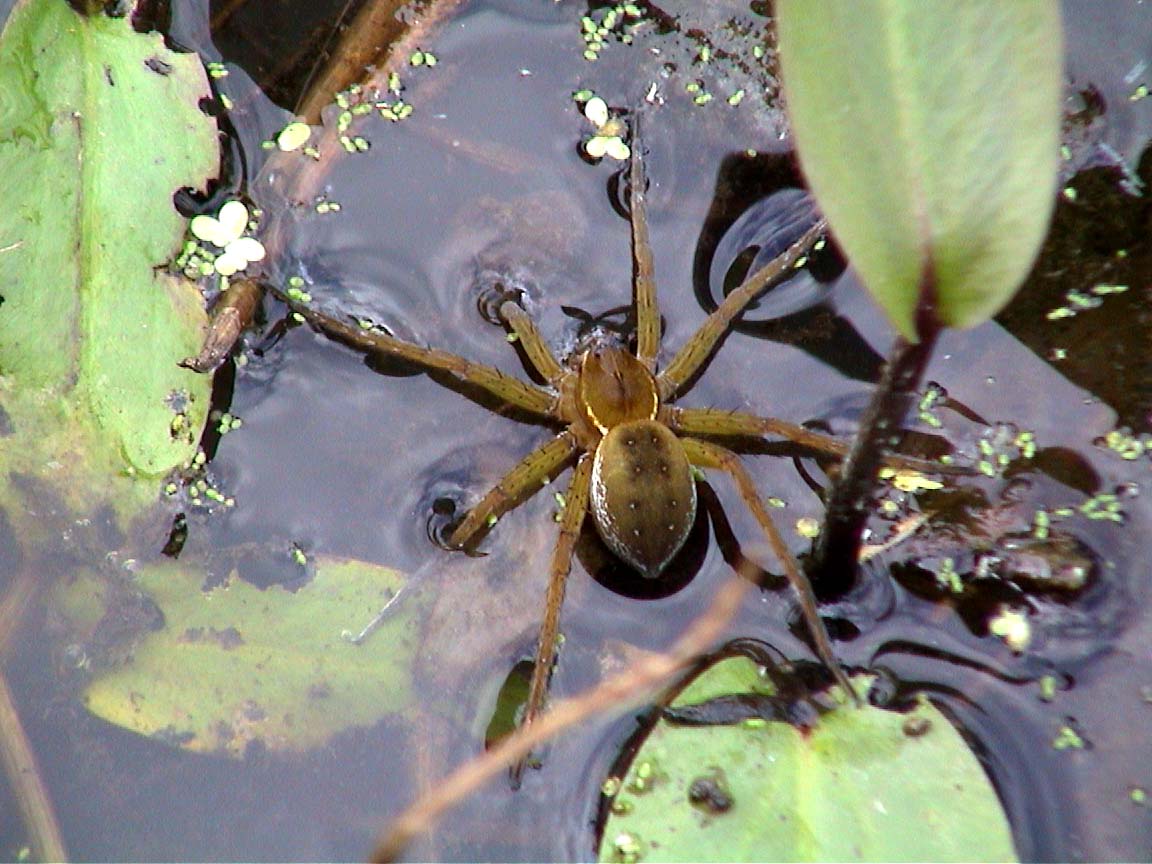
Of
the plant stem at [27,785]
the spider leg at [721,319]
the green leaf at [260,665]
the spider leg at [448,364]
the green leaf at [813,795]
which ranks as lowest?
the plant stem at [27,785]

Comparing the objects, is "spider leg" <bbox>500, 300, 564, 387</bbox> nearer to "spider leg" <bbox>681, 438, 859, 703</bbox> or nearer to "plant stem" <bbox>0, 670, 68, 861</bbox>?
"spider leg" <bbox>681, 438, 859, 703</bbox>

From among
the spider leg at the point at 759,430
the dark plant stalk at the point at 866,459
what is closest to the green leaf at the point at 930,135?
the dark plant stalk at the point at 866,459

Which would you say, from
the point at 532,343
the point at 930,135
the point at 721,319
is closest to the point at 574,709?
the point at 532,343

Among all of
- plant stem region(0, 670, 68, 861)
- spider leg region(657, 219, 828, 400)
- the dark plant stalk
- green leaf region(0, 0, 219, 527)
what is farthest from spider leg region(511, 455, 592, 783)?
plant stem region(0, 670, 68, 861)

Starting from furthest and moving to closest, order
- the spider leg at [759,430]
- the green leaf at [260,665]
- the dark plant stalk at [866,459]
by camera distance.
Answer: the spider leg at [759,430] < the green leaf at [260,665] < the dark plant stalk at [866,459]

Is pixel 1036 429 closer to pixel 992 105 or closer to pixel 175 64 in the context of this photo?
pixel 992 105

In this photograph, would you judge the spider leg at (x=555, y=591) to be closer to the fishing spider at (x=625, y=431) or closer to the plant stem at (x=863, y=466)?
the fishing spider at (x=625, y=431)
